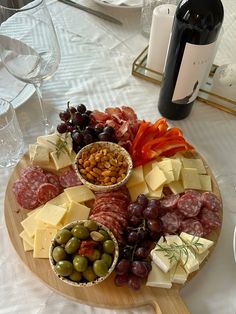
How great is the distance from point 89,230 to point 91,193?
0.13 m

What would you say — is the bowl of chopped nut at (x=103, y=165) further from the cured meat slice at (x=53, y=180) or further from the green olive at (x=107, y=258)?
the green olive at (x=107, y=258)

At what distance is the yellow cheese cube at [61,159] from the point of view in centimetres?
81

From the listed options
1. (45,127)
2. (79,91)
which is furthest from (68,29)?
→ (45,127)


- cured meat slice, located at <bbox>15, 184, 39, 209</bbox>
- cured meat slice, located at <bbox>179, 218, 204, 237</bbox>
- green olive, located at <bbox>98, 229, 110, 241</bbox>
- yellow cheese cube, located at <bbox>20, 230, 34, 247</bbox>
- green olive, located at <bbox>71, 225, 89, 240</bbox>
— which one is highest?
green olive, located at <bbox>71, 225, 89, 240</bbox>

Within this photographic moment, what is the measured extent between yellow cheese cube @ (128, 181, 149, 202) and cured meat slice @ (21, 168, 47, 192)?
0.61 feet

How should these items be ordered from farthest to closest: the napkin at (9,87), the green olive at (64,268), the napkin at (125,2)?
the napkin at (125,2) → the napkin at (9,87) → the green olive at (64,268)

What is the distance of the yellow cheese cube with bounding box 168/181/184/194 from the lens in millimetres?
780

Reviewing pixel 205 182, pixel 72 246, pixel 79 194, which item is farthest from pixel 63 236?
pixel 205 182

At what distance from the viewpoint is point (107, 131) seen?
0.83 m

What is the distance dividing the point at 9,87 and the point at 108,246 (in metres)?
0.55

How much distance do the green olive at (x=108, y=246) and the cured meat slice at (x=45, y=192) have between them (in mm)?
179

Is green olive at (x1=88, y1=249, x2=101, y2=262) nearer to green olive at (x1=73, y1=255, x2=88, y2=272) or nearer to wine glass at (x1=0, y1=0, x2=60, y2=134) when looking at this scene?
green olive at (x1=73, y1=255, x2=88, y2=272)

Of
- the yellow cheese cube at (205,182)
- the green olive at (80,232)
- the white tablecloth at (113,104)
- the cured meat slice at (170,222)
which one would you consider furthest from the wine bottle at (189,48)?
the green olive at (80,232)

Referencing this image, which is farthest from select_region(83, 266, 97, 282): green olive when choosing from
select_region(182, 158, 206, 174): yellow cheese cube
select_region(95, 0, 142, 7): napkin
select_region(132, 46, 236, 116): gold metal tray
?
select_region(95, 0, 142, 7): napkin
